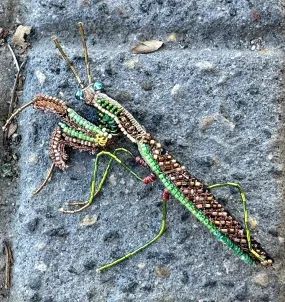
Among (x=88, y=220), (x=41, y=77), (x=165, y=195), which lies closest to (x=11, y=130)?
(x=41, y=77)

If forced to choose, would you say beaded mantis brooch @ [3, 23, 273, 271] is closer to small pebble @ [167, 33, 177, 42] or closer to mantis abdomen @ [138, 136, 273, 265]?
mantis abdomen @ [138, 136, 273, 265]

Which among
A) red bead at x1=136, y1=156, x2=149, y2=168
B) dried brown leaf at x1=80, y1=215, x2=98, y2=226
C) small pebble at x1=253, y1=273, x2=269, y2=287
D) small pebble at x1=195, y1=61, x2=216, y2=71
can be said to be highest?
small pebble at x1=195, y1=61, x2=216, y2=71

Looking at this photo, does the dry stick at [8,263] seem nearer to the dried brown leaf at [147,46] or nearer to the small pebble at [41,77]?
the small pebble at [41,77]

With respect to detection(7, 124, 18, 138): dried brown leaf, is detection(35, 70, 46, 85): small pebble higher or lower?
higher

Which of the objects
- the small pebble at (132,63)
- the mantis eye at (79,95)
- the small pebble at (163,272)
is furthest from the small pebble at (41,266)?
the small pebble at (132,63)

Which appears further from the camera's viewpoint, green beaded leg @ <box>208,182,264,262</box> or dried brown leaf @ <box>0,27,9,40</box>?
dried brown leaf @ <box>0,27,9,40</box>

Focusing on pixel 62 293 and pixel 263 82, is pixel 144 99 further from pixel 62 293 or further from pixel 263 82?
pixel 62 293

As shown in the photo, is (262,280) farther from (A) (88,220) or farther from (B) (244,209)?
Result: (A) (88,220)

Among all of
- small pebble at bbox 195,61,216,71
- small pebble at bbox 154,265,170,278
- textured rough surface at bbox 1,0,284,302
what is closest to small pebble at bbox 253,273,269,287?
textured rough surface at bbox 1,0,284,302
